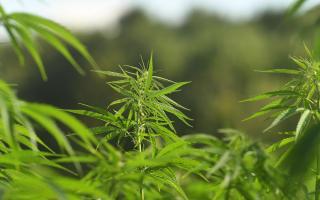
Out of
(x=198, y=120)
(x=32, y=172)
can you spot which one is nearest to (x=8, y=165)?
(x=32, y=172)

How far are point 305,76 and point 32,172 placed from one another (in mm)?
704

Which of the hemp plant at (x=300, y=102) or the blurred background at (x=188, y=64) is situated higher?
the hemp plant at (x=300, y=102)

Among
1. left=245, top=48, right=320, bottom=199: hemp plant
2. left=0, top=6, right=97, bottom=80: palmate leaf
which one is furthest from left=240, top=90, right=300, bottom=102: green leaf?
left=0, top=6, right=97, bottom=80: palmate leaf

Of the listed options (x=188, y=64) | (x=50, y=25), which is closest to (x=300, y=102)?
(x=50, y=25)

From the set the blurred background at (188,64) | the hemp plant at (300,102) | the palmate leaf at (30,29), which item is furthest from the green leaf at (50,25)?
the blurred background at (188,64)

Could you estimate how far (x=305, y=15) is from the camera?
Result: 4.33 ft

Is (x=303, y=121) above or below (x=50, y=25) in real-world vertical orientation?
below

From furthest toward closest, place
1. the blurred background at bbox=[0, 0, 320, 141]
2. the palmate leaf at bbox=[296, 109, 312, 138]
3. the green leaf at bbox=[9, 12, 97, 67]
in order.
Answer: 1. the blurred background at bbox=[0, 0, 320, 141]
2. the palmate leaf at bbox=[296, 109, 312, 138]
3. the green leaf at bbox=[9, 12, 97, 67]

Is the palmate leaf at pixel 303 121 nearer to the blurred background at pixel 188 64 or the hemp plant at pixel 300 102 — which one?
the hemp plant at pixel 300 102

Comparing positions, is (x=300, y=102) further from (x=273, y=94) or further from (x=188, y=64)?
(x=188, y=64)

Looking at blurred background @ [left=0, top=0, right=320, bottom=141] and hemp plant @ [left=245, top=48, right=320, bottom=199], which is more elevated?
hemp plant @ [left=245, top=48, right=320, bottom=199]

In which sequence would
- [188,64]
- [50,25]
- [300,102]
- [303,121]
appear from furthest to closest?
[188,64] < [300,102] < [303,121] < [50,25]

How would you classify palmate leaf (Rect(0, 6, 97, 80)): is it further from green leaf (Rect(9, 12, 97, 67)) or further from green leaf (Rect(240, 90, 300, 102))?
green leaf (Rect(240, 90, 300, 102))

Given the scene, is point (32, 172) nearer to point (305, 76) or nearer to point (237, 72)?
point (305, 76)
